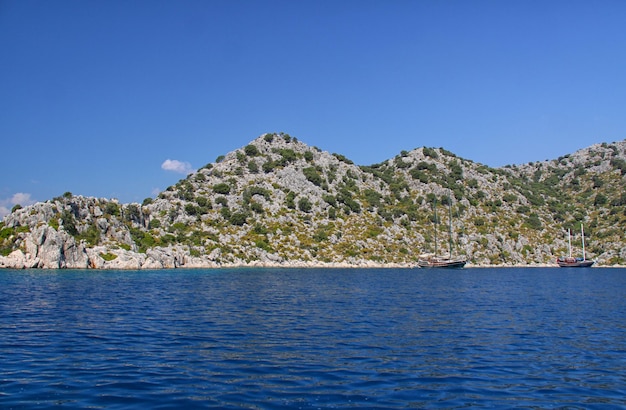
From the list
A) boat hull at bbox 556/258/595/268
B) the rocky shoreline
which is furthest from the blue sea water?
boat hull at bbox 556/258/595/268

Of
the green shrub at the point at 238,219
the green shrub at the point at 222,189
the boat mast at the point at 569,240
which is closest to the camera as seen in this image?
the green shrub at the point at 238,219

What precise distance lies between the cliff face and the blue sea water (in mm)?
73265

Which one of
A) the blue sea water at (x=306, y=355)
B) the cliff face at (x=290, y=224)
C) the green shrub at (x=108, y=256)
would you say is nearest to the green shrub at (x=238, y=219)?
the cliff face at (x=290, y=224)

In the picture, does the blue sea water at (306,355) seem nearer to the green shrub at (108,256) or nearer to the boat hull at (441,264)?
the green shrub at (108,256)

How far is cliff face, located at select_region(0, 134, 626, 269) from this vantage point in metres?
109

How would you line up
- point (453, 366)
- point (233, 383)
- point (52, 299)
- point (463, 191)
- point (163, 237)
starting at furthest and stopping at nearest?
point (463, 191) → point (163, 237) → point (52, 299) → point (453, 366) → point (233, 383)

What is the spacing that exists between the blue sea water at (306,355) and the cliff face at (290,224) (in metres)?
73.3

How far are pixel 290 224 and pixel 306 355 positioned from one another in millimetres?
139887

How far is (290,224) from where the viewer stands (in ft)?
533

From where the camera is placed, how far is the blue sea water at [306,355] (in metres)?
16.3

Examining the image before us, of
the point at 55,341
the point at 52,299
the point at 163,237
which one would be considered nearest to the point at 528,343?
the point at 55,341

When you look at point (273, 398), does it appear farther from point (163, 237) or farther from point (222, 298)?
point (163, 237)

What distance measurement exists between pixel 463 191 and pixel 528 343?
586ft

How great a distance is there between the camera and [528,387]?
18.1 m
